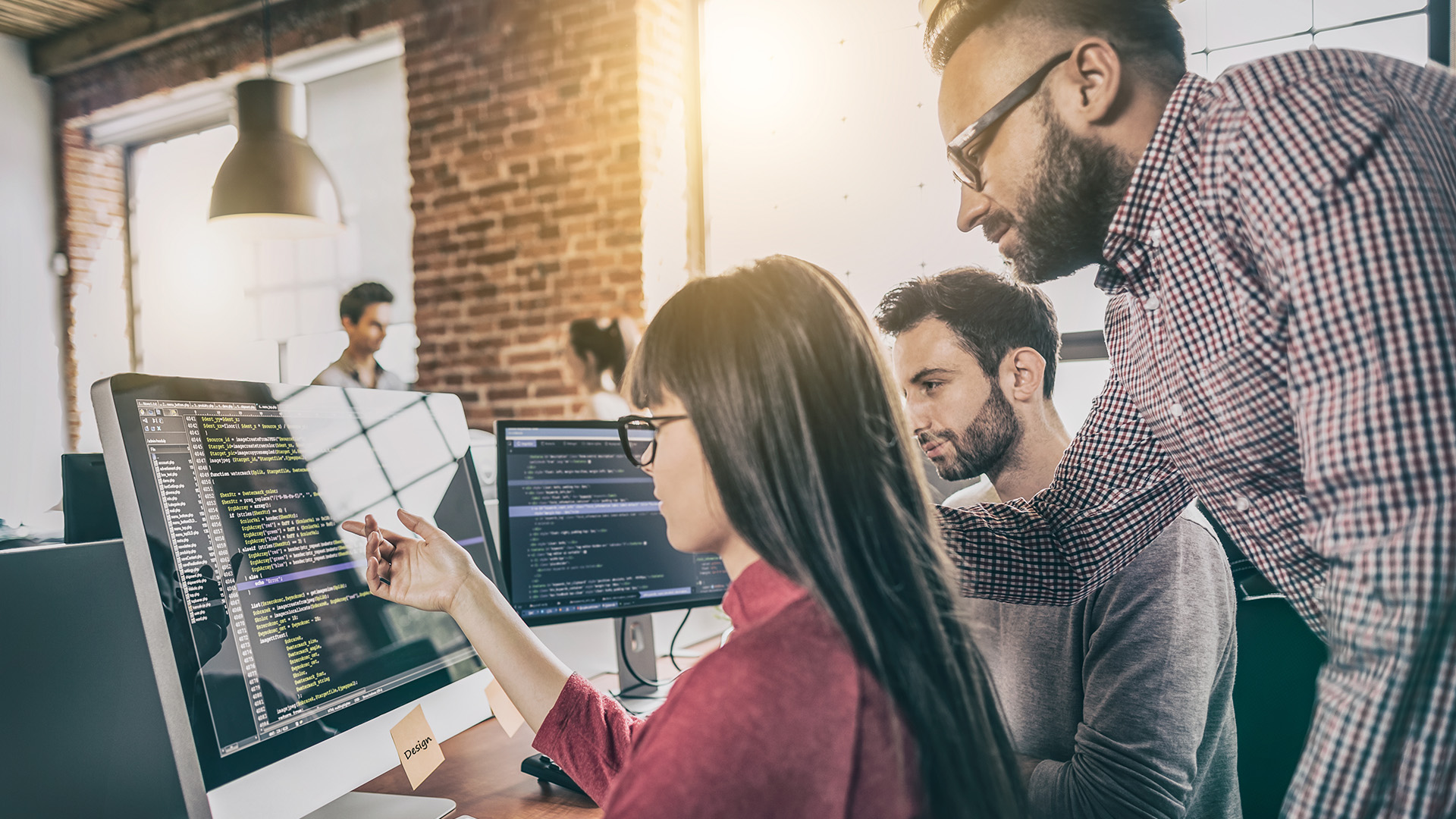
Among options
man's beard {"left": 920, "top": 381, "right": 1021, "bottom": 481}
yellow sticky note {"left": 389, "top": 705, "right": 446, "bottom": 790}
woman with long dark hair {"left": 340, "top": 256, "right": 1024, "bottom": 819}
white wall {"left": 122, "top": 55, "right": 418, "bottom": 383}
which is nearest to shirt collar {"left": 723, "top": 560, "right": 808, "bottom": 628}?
woman with long dark hair {"left": 340, "top": 256, "right": 1024, "bottom": 819}

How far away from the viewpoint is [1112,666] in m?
1.25

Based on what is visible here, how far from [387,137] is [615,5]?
1.85 metres

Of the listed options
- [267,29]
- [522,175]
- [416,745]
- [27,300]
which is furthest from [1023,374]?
[27,300]

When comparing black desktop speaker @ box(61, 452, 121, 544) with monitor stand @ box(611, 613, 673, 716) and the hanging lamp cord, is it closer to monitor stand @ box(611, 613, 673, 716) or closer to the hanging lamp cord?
monitor stand @ box(611, 613, 673, 716)

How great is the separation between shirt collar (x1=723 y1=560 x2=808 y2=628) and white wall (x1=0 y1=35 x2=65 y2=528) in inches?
250

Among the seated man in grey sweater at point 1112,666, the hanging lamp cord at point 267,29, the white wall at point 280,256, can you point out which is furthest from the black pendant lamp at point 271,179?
the seated man in grey sweater at point 1112,666

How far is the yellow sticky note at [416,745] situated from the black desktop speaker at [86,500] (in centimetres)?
42

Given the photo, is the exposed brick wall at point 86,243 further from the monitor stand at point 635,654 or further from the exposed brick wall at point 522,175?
the monitor stand at point 635,654

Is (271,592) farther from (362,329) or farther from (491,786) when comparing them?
(362,329)

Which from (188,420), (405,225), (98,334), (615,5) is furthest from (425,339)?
(188,420)

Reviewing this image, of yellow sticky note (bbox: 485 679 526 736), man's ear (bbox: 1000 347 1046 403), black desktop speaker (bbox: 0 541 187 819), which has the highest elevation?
man's ear (bbox: 1000 347 1046 403)

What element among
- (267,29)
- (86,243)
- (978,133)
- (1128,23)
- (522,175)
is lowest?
(978,133)

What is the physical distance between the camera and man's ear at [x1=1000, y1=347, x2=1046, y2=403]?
1707 millimetres

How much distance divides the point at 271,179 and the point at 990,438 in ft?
10.3
